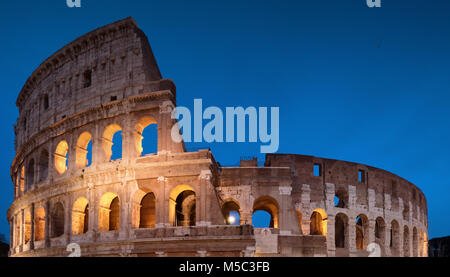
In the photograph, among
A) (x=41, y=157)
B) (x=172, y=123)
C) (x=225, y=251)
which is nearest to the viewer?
(x=225, y=251)

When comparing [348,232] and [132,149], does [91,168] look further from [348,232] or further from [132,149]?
[348,232]

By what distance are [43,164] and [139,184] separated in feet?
30.0

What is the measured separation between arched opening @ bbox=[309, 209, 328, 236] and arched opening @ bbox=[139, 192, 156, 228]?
1060 centimetres

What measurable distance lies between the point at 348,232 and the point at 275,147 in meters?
7.20

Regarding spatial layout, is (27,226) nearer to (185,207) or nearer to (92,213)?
(92,213)

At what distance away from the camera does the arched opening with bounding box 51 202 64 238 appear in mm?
25688

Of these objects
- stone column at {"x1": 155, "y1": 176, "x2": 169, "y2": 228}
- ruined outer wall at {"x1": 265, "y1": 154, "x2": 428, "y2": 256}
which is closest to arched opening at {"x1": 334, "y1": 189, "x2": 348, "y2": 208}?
ruined outer wall at {"x1": 265, "y1": 154, "x2": 428, "y2": 256}

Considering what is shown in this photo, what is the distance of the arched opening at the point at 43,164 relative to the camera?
91.0 ft

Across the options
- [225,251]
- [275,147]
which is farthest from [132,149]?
[275,147]

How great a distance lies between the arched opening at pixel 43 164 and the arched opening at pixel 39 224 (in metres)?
1.93

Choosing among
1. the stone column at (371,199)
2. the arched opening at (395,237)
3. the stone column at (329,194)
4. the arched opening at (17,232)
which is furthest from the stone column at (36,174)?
the arched opening at (395,237)

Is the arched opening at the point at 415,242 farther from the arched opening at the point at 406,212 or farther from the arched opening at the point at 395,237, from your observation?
the arched opening at the point at 395,237

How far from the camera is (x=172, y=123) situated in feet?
73.0
